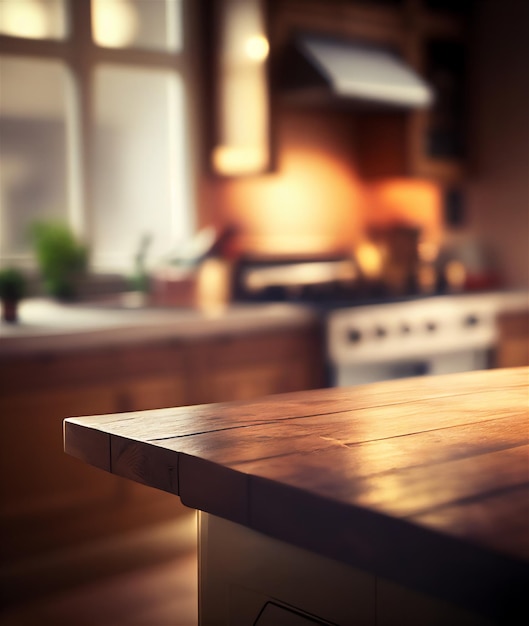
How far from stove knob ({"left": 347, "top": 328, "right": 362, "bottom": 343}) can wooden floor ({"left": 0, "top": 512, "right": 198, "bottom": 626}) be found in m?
0.90

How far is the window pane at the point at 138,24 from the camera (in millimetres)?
3854

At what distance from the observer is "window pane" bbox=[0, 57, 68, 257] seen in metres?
3.63

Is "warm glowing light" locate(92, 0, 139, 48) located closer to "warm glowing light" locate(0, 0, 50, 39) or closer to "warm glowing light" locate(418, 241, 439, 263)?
"warm glowing light" locate(0, 0, 50, 39)

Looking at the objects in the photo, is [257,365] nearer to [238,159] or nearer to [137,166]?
[238,159]

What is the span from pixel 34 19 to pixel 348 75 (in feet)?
4.27

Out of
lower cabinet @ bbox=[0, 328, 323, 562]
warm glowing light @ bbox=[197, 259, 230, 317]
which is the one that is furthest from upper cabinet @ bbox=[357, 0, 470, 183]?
lower cabinet @ bbox=[0, 328, 323, 562]

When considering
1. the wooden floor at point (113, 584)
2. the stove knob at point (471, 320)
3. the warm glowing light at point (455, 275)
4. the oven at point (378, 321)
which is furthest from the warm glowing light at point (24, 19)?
the warm glowing light at point (455, 275)

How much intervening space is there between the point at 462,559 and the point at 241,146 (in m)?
3.31

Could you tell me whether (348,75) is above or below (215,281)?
above

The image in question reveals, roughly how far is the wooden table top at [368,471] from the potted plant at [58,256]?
2369 mm

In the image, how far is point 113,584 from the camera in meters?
2.96

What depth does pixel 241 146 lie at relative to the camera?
12.8 ft

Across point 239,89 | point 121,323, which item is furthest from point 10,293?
point 239,89

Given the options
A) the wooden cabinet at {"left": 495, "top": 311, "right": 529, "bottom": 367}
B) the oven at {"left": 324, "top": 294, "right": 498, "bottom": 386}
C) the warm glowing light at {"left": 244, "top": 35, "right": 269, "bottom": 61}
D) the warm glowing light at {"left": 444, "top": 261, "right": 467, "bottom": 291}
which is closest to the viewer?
the oven at {"left": 324, "top": 294, "right": 498, "bottom": 386}
